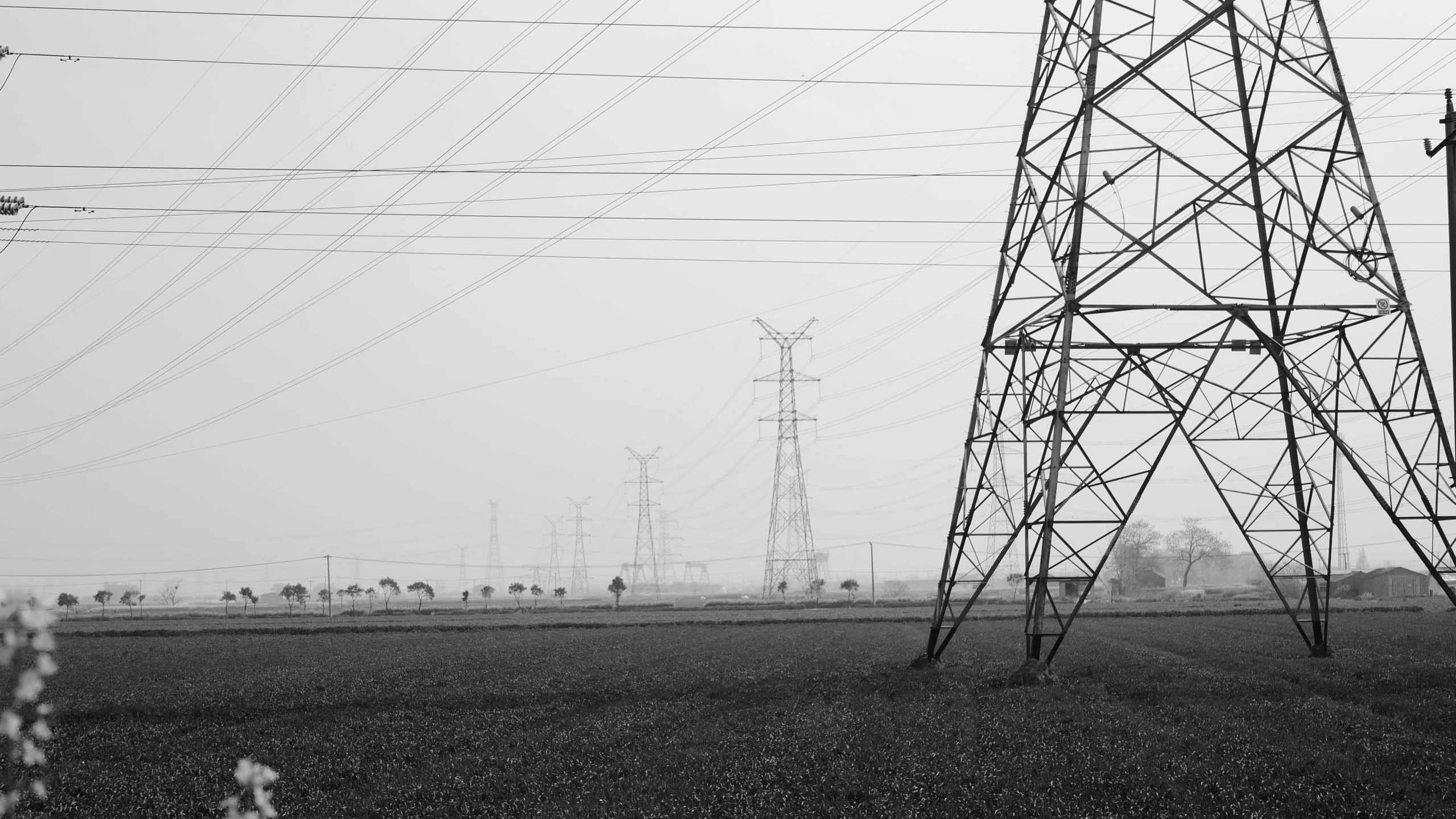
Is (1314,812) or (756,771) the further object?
(756,771)

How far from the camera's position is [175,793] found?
14.9 m

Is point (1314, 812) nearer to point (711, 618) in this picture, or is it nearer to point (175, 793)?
point (175, 793)

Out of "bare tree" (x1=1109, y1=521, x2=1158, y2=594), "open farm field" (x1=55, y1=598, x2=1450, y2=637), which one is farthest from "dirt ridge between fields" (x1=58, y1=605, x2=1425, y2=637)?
"bare tree" (x1=1109, y1=521, x2=1158, y2=594)

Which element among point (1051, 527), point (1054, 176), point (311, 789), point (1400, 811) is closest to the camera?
point (1400, 811)

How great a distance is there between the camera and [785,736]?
18.1 metres

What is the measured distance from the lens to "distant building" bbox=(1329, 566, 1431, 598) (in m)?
110

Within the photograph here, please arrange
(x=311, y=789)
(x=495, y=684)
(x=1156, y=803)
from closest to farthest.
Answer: (x=1156, y=803) → (x=311, y=789) → (x=495, y=684)

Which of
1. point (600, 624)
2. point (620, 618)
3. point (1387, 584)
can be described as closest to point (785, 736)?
point (600, 624)

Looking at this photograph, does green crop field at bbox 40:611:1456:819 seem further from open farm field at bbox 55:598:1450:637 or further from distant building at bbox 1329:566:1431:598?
distant building at bbox 1329:566:1431:598

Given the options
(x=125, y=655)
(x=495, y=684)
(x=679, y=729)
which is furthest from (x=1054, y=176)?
(x=125, y=655)

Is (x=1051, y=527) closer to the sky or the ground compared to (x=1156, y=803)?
closer to the sky

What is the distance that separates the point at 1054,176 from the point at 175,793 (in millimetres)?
21407

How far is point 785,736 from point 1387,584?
4581 inches

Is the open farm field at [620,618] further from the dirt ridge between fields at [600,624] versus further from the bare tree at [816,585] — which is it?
the bare tree at [816,585]
